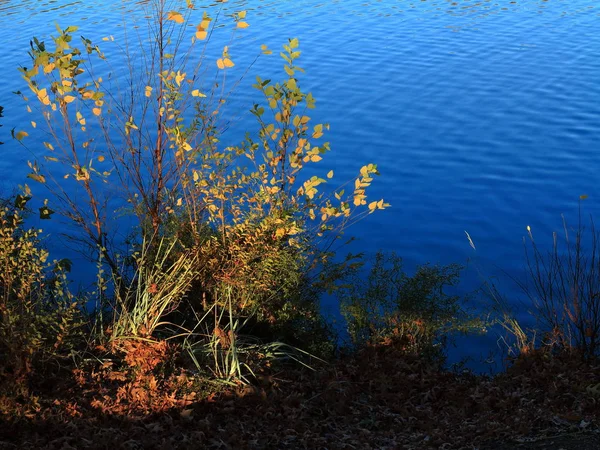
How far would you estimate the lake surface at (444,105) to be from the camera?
9352mm

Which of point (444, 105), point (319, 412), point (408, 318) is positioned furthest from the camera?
point (444, 105)

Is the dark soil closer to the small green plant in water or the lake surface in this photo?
the small green plant in water

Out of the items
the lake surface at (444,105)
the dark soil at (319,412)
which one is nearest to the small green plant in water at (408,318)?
the dark soil at (319,412)

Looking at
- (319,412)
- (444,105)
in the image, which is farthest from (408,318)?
(444,105)

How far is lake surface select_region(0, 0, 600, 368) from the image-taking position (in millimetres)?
9352

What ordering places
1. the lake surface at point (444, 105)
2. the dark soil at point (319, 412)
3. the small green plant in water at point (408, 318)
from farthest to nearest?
1. the lake surface at point (444, 105)
2. the small green plant in water at point (408, 318)
3. the dark soil at point (319, 412)

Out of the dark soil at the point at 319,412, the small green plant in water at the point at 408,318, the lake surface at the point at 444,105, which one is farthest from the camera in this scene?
the lake surface at the point at 444,105

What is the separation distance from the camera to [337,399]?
5145 millimetres

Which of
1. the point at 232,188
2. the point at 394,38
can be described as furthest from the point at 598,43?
the point at 232,188

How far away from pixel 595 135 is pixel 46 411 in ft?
31.3

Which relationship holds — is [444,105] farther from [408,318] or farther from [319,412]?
[319,412]

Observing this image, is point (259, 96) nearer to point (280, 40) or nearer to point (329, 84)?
point (329, 84)

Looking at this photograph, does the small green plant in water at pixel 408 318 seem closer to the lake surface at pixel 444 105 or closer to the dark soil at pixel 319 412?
the dark soil at pixel 319 412

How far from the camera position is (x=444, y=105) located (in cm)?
1296
